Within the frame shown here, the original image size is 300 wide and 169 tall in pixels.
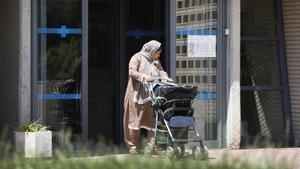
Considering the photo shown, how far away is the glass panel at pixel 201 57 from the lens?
37.5 ft

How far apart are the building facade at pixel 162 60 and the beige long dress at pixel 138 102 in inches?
30.6

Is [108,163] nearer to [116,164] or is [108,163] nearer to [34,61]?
[116,164]

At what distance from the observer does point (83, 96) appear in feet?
35.4

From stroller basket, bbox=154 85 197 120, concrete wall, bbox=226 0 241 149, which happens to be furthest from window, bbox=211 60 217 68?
stroller basket, bbox=154 85 197 120

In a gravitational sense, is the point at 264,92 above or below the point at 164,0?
below

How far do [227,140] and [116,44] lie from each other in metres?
2.94

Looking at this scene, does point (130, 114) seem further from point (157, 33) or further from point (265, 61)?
point (265, 61)

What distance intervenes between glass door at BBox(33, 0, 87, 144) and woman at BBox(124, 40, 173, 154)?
792mm

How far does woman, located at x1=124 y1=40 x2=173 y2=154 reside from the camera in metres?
10.3

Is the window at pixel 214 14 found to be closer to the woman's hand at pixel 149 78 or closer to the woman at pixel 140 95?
the woman at pixel 140 95

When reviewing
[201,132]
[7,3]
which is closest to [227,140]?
[201,132]

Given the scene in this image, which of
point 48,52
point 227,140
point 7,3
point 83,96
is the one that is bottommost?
point 227,140

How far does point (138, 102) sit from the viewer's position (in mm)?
10320

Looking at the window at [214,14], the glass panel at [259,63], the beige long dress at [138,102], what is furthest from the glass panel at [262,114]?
the beige long dress at [138,102]
